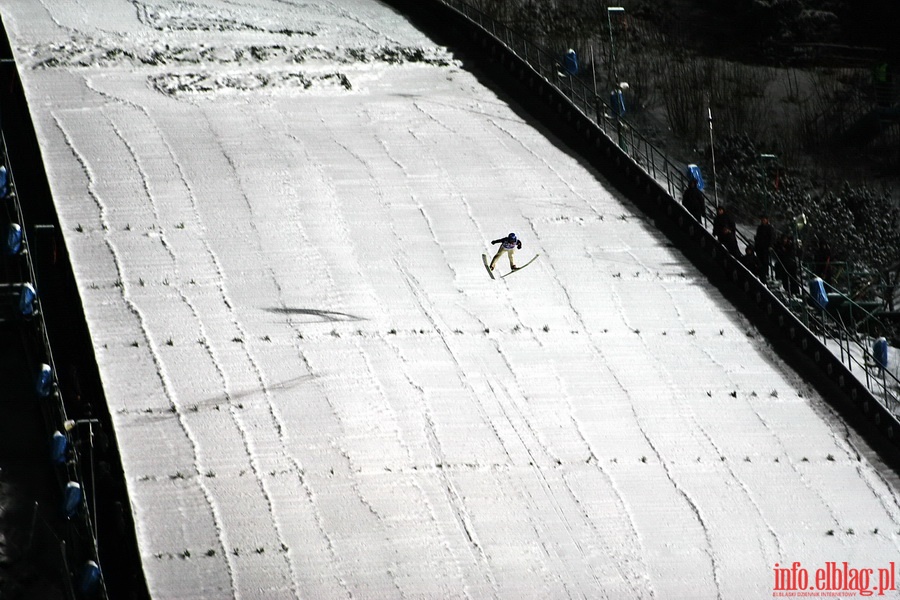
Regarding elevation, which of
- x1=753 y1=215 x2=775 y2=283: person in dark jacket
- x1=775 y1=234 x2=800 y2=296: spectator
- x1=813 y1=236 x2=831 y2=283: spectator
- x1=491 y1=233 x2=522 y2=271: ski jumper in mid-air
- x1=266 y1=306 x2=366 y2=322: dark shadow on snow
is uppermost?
x1=491 y1=233 x2=522 y2=271: ski jumper in mid-air

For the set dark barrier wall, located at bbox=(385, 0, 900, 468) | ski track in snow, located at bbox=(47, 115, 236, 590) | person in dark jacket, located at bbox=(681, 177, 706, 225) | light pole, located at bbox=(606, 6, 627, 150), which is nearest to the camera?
ski track in snow, located at bbox=(47, 115, 236, 590)

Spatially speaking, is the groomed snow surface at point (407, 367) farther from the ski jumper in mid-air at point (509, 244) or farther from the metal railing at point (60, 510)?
the metal railing at point (60, 510)

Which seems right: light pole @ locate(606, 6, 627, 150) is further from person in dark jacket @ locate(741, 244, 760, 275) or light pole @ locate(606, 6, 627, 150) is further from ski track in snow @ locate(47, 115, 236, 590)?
ski track in snow @ locate(47, 115, 236, 590)

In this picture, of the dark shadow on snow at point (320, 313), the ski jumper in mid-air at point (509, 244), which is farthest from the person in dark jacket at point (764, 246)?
the dark shadow on snow at point (320, 313)

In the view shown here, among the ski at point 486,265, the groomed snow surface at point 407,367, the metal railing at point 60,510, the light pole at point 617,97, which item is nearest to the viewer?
the metal railing at point 60,510

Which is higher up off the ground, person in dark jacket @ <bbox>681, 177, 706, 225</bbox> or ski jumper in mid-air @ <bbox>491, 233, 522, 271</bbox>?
ski jumper in mid-air @ <bbox>491, 233, 522, 271</bbox>

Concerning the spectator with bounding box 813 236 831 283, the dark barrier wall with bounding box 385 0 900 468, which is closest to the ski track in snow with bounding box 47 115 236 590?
the dark barrier wall with bounding box 385 0 900 468
